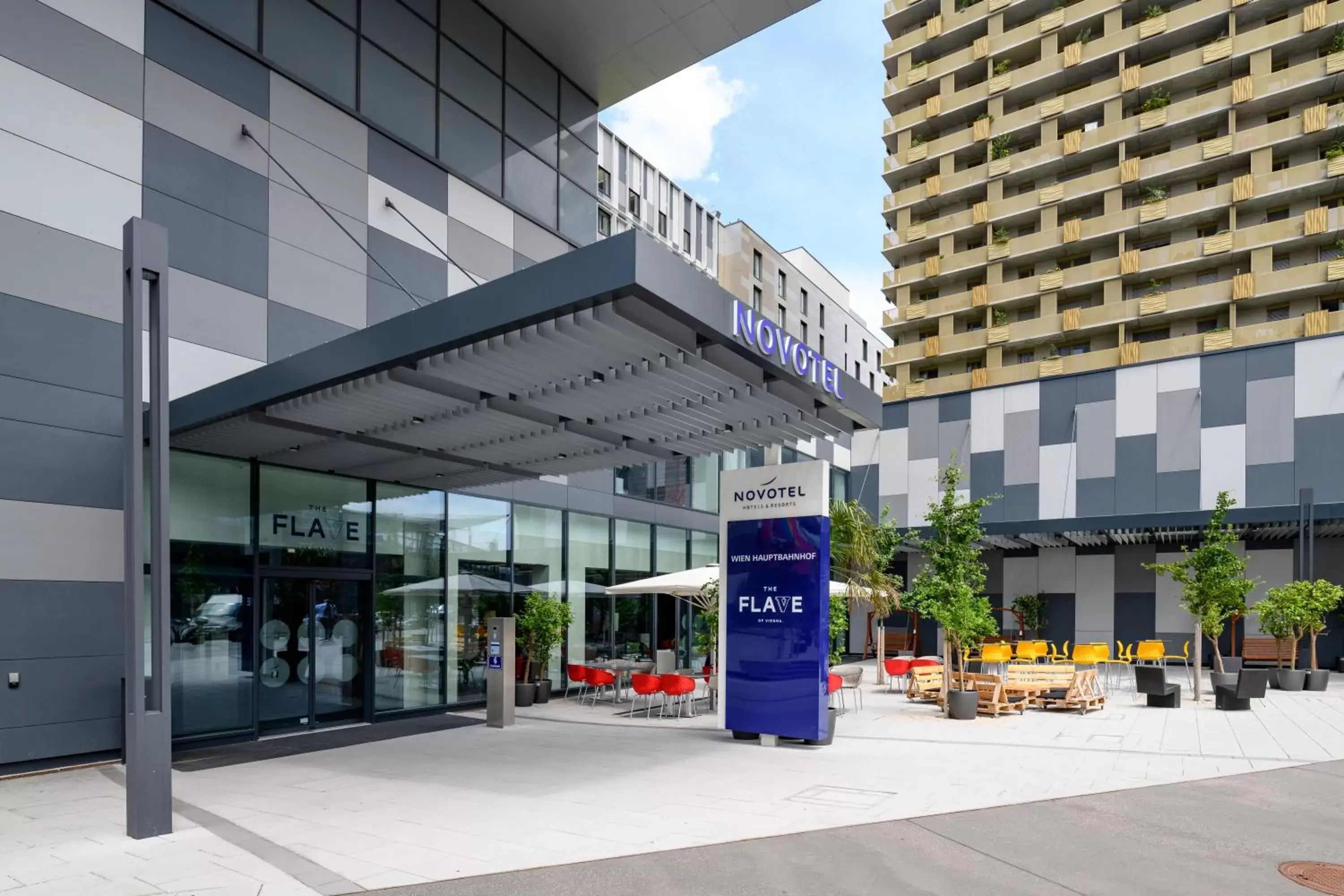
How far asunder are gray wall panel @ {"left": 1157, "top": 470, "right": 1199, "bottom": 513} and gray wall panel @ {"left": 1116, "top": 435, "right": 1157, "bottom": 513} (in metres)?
0.15

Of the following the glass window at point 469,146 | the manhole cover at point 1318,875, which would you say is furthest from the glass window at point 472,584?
the manhole cover at point 1318,875

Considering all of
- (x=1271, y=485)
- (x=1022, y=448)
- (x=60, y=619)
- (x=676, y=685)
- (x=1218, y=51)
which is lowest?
(x=676, y=685)

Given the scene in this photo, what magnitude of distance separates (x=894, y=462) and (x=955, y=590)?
18611 millimetres

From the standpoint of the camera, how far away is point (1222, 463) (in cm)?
2697

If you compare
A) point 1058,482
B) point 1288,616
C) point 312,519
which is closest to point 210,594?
Result: point 312,519

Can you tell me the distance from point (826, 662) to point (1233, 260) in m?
37.3

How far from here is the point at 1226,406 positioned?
88.8 ft

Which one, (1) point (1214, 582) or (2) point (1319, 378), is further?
(2) point (1319, 378)

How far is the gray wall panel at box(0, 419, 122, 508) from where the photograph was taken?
34.8 feet

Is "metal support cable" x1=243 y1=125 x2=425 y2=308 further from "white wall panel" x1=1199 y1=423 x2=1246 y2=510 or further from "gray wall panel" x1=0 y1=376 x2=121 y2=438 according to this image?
"white wall panel" x1=1199 y1=423 x2=1246 y2=510

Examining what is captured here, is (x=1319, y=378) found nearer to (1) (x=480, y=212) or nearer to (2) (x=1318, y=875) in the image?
(1) (x=480, y=212)

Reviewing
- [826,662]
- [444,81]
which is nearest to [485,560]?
[826,662]

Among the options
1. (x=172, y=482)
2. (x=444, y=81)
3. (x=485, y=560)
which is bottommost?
(x=485, y=560)

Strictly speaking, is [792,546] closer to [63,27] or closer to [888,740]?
[888,740]
